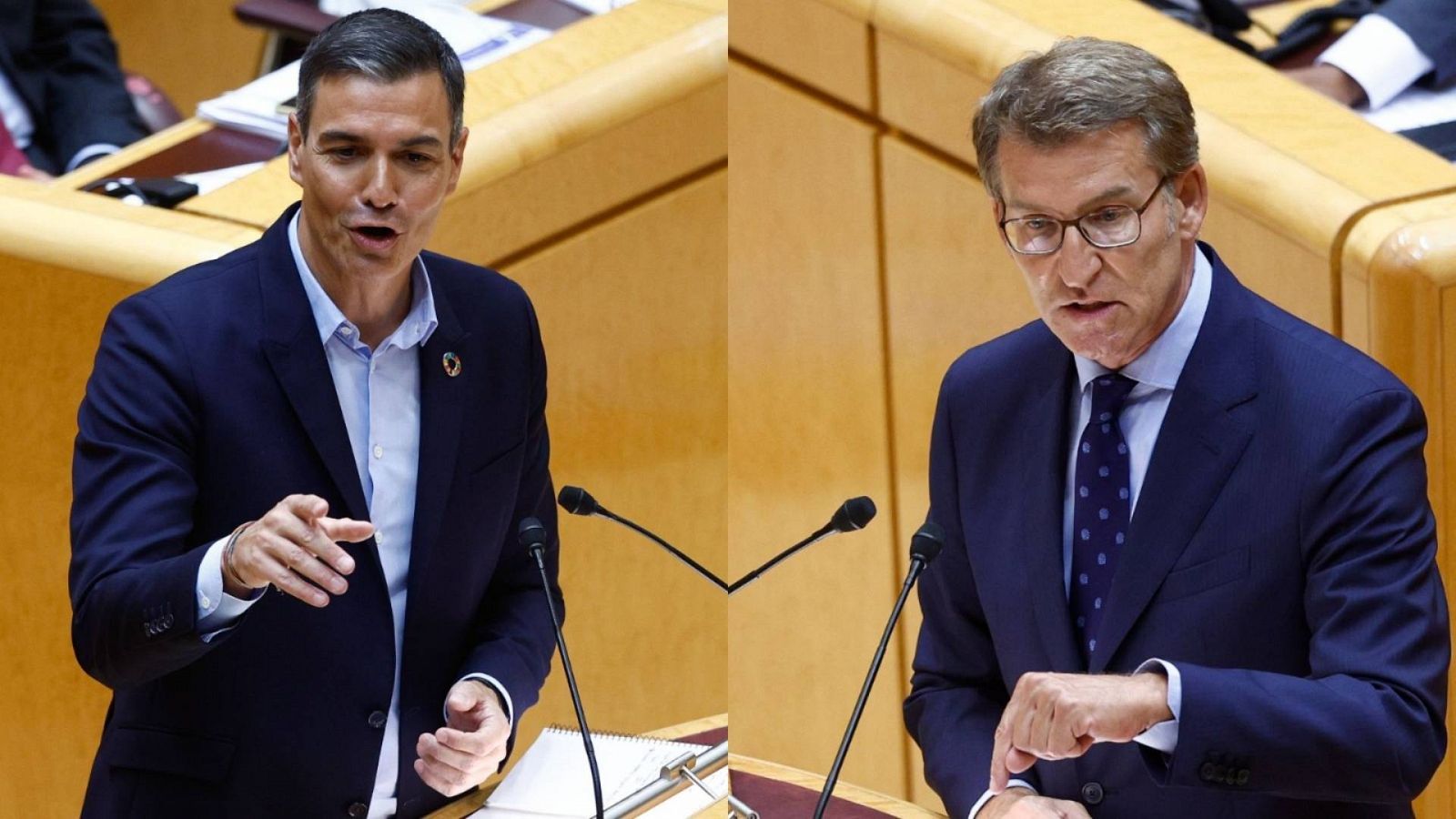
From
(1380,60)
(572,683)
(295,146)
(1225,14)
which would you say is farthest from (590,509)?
(1225,14)

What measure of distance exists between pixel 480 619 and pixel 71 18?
1838 millimetres

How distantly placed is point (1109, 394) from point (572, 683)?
0.43m

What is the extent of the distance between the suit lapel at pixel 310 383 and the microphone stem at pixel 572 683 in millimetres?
156

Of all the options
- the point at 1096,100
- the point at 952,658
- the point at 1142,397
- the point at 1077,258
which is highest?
the point at 1096,100

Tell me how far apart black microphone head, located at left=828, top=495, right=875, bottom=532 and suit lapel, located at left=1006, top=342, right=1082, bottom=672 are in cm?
11

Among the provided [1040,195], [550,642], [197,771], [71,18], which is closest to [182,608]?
[197,771]

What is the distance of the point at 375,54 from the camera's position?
1316mm

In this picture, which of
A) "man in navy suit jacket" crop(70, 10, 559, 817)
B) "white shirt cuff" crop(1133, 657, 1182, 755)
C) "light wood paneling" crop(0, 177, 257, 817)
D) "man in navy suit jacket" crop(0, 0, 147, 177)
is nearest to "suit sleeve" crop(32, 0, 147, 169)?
"man in navy suit jacket" crop(0, 0, 147, 177)

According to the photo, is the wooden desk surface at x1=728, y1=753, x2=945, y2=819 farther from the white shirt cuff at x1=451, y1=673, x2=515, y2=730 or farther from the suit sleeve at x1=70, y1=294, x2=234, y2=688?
the suit sleeve at x1=70, y1=294, x2=234, y2=688

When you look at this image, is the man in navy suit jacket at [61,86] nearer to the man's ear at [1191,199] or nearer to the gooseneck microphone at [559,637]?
the gooseneck microphone at [559,637]

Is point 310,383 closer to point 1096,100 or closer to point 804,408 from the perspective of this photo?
point 804,408

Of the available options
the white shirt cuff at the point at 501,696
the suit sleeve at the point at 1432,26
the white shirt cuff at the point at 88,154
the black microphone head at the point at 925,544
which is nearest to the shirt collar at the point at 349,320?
the white shirt cuff at the point at 501,696

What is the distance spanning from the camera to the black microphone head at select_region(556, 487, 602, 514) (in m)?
1.48

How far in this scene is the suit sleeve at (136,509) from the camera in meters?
1.30
